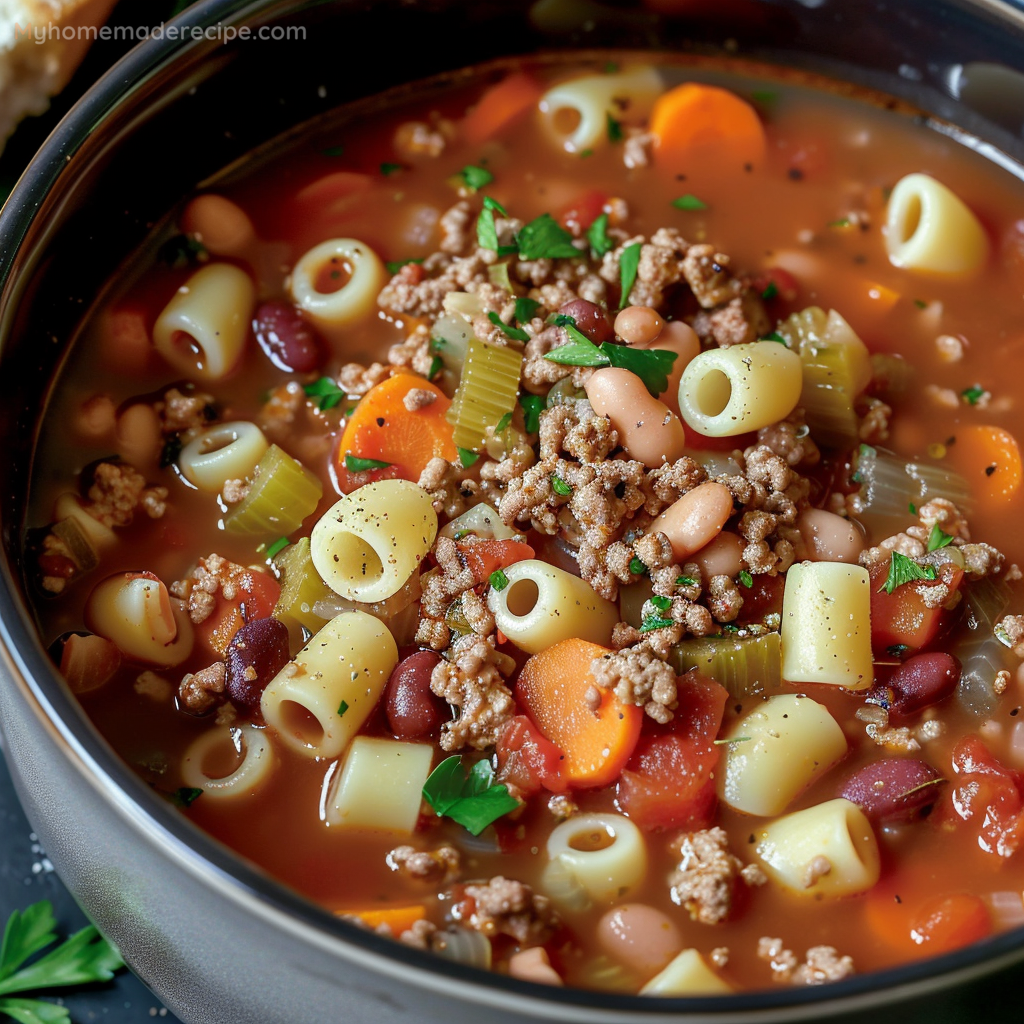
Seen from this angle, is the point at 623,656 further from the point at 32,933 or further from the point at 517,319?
the point at 32,933

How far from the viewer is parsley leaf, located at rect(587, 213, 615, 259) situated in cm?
338

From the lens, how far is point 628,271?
3.26 metres

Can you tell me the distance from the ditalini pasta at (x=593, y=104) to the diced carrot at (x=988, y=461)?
57.3 inches

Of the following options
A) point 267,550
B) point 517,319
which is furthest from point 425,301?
point 267,550

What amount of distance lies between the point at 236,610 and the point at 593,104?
6.42 feet

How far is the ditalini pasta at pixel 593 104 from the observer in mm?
3684

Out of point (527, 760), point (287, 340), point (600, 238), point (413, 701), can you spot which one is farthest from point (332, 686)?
point (600, 238)

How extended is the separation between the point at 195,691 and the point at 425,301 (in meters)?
1.26

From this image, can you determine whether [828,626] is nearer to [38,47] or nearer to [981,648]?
[981,648]

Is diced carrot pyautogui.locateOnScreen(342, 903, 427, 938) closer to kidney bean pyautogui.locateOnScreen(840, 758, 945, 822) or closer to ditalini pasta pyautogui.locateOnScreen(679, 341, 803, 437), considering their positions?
kidney bean pyautogui.locateOnScreen(840, 758, 945, 822)

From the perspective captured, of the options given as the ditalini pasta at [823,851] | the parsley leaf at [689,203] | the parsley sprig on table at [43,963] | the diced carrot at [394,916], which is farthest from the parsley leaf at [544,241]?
the parsley sprig on table at [43,963]

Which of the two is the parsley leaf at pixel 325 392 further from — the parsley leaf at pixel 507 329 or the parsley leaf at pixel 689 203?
the parsley leaf at pixel 689 203

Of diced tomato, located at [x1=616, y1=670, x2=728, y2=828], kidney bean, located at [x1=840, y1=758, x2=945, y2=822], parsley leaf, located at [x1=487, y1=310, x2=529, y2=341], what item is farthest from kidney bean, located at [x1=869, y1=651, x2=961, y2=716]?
parsley leaf, located at [x1=487, y1=310, x2=529, y2=341]

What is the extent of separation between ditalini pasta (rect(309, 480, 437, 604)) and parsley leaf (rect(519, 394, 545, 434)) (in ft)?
1.19
